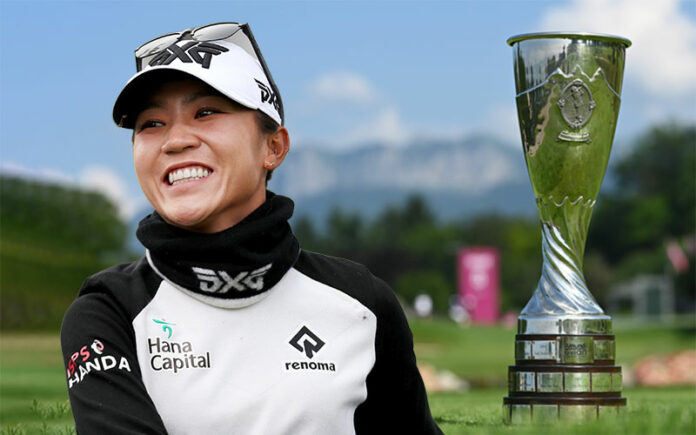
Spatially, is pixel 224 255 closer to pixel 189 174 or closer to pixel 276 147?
pixel 189 174

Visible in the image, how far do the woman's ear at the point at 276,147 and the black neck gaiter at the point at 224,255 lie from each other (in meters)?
0.14

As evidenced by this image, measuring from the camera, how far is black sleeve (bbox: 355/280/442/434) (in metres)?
2.97

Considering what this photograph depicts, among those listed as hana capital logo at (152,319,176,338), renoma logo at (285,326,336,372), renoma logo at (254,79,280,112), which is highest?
renoma logo at (254,79,280,112)

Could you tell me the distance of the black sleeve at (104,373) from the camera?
99.0 inches

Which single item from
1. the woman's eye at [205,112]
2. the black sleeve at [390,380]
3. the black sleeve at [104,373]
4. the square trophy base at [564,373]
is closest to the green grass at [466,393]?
the square trophy base at [564,373]

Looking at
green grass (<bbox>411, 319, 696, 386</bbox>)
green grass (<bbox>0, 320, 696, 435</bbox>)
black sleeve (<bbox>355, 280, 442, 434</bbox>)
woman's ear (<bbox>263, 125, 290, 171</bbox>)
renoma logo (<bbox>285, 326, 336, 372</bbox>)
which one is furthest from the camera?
green grass (<bbox>411, 319, 696, 386</bbox>)

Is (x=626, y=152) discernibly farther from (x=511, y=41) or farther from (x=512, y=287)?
(x=511, y=41)

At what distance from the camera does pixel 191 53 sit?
2676 mm

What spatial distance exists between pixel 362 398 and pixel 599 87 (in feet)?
6.87

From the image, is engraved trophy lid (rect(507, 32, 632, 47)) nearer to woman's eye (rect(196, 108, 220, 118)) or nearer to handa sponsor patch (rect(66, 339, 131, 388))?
woman's eye (rect(196, 108, 220, 118))

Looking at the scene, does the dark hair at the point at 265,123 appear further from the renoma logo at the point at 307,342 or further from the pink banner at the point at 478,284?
the pink banner at the point at 478,284

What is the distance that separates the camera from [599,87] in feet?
14.2

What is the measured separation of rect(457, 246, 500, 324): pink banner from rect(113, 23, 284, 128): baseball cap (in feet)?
157

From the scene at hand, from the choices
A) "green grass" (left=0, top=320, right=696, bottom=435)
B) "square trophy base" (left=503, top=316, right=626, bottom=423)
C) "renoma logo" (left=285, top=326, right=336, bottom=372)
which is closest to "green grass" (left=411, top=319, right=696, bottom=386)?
"green grass" (left=0, top=320, right=696, bottom=435)
